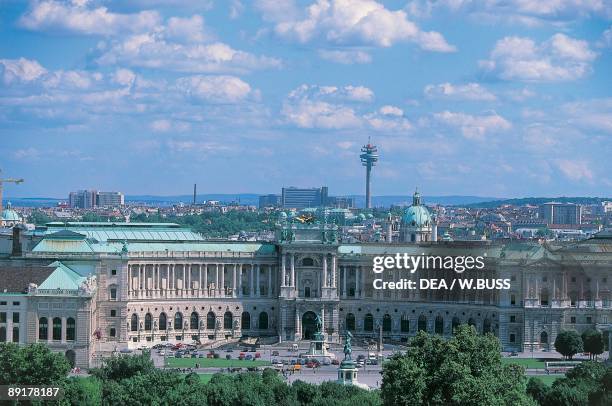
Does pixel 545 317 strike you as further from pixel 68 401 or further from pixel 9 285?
pixel 68 401

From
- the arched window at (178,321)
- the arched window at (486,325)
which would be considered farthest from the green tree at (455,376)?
the arched window at (178,321)

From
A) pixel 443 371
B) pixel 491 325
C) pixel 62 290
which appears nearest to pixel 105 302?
pixel 62 290

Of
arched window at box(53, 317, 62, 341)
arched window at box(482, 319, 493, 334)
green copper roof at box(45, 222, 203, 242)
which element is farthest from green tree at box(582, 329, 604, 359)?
green copper roof at box(45, 222, 203, 242)

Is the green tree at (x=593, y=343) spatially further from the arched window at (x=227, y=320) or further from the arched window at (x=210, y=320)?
the arched window at (x=210, y=320)

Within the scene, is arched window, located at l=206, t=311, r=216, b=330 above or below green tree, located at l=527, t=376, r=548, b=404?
above

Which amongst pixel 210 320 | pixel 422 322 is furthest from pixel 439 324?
pixel 210 320

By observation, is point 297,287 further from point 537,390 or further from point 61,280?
point 537,390

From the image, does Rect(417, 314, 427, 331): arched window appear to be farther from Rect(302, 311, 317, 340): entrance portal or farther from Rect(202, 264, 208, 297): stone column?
Rect(202, 264, 208, 297): stone column
